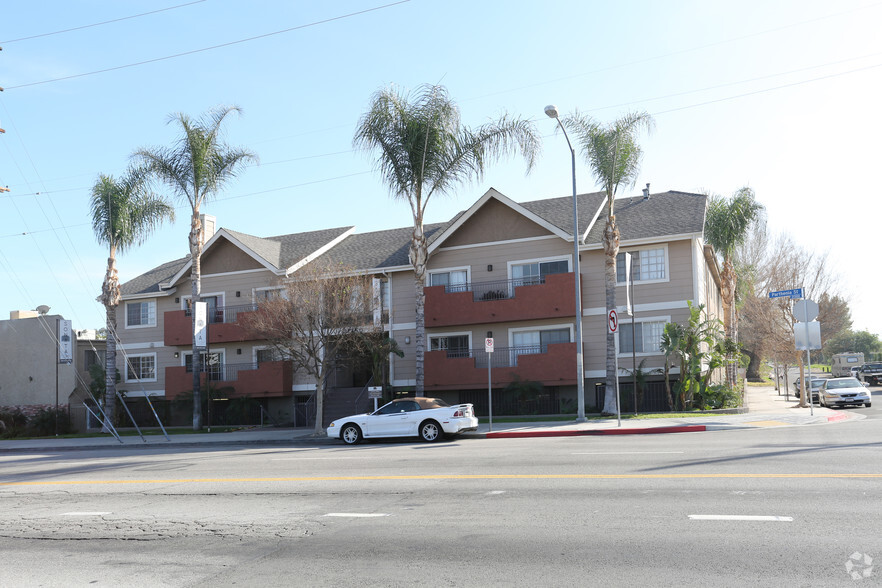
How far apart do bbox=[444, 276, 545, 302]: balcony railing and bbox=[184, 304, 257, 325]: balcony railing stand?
1005 centimetres

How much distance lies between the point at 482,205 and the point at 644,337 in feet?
28.6

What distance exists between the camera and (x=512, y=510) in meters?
9.44

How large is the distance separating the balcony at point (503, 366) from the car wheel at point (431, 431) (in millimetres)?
9180

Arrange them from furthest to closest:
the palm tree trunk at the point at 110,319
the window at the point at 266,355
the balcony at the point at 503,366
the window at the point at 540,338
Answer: the palm tree trunk at the point at 110,319
the window at the point at 266,355
the window at the point at 540,338
the balcony at the point at 503,366

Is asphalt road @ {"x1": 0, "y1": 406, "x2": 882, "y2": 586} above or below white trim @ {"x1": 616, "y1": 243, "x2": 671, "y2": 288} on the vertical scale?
below

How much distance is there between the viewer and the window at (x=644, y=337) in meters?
29.6

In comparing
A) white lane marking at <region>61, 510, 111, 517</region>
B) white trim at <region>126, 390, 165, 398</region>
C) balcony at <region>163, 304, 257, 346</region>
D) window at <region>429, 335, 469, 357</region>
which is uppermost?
balcony at <region>163, 304, 257, 346</region>

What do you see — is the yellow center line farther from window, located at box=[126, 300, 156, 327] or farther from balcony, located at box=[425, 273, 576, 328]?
window, located at box=[126, 300, 156, 327]

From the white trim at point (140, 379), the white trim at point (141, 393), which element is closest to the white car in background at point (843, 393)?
the white trim at point (141, 393)

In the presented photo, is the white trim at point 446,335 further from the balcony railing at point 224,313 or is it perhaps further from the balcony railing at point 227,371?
the balcony railing at point 224,313

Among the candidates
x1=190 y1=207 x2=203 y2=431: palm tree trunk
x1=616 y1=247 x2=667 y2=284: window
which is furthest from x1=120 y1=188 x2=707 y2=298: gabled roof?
x1=190 y1=207 x2=203 y2=431: palm tree trunk

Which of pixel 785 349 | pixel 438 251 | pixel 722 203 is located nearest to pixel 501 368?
pixel 438 251

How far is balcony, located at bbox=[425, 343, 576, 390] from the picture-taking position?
97.3 ft

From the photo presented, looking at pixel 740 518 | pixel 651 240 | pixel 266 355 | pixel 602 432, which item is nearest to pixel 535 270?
pixel 651 240
